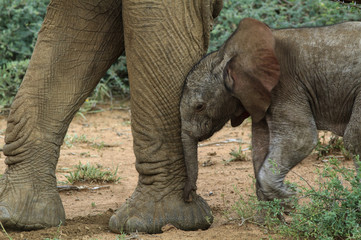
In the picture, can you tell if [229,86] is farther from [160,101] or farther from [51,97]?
[51,97]

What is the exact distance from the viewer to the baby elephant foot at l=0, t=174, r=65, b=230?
4281 millimetres

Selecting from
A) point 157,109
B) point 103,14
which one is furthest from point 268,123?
point 103,14

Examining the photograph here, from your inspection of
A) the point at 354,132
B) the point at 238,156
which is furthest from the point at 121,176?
the point at 354,132

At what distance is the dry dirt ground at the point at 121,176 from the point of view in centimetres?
411

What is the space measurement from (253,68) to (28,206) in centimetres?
160

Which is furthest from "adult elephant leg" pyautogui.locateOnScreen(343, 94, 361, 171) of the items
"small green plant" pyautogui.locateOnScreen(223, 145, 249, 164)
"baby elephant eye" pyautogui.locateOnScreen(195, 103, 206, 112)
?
"small green plant" pyautogui.locateOnScreen(223, 145, 249, 164)

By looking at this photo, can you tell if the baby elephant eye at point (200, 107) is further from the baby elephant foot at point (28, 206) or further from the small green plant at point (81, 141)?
the small green plant at point (81, 141)

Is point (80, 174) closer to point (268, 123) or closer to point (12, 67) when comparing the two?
point (268, 123)

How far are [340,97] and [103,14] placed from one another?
1606 mm

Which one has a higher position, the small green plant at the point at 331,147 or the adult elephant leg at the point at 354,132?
the adult elephant leg at the point at 354,132

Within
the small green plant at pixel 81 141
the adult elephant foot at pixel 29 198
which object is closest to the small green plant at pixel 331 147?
the small green plant at pixel 81 141

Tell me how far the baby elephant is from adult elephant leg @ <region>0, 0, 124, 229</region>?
2.62 ft

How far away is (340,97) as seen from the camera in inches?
159

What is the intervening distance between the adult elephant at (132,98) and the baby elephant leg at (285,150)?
0.52 metres
